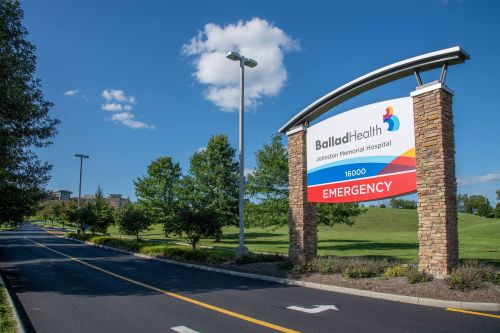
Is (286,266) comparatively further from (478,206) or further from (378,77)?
(478,206)

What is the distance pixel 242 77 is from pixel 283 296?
1036cm

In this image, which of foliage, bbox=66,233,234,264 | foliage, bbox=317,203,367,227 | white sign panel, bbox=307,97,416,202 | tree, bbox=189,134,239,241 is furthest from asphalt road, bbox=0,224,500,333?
tree, bbox=189,134,239,241

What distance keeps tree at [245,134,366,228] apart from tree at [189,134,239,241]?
7.04 metres

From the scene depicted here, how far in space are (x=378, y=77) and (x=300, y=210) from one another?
552cm

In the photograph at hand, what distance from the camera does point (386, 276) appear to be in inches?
408

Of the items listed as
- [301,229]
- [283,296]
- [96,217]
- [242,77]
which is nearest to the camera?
[283,296]

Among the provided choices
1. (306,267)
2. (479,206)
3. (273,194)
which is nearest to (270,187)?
(273,194)

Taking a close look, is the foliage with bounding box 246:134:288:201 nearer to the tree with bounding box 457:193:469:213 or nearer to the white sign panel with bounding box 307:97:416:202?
the white sign panel with bounding box 307:97:416:202

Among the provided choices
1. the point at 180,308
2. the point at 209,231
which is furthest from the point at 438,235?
the point at 209,231

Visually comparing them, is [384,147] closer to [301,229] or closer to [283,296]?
[301,229]

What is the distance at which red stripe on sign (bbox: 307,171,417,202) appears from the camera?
11.0 meters

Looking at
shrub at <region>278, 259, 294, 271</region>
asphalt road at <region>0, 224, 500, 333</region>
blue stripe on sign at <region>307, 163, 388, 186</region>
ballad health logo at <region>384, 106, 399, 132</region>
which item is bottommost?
asphalt road at <region>0, 224, 500, 333</region>

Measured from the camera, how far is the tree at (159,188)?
4202 cm

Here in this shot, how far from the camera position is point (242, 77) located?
16609 mm
